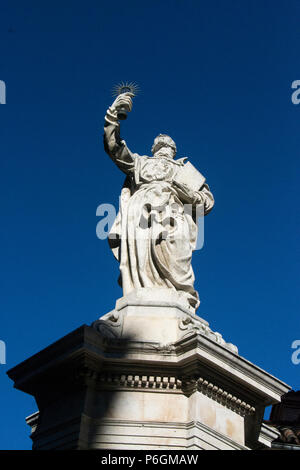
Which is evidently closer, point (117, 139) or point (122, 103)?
point (122, 103)

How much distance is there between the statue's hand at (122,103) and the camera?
986 centimetres

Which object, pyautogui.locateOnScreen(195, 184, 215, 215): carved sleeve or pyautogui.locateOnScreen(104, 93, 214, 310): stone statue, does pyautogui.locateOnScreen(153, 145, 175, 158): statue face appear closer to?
pyautogui.locateOnScreen(104, 93, 214, 310): stone statue

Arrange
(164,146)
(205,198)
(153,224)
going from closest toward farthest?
1. (153,224)
2. (205,198)
3. (164,146)

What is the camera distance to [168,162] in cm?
1068

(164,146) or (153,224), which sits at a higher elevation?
(164,146)

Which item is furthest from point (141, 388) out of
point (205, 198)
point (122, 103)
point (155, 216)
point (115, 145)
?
point (122, 103)

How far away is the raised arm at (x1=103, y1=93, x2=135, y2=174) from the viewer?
32.5ft

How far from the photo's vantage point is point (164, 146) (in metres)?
11.3

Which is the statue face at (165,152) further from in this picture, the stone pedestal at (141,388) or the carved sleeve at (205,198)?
the stone pedestal at (141,388)

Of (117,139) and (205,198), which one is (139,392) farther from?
(117,139)

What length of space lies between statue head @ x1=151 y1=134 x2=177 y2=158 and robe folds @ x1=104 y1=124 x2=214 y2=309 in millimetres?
321

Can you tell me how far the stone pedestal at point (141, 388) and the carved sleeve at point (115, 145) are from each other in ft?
10.8

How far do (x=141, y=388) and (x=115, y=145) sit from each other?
4233 mm
